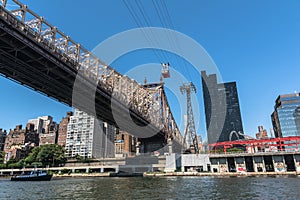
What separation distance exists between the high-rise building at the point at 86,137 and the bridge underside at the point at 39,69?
78.5 m

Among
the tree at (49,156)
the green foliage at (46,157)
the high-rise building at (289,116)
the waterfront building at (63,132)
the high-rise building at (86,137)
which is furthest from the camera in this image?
the waterfront building at (63,132)

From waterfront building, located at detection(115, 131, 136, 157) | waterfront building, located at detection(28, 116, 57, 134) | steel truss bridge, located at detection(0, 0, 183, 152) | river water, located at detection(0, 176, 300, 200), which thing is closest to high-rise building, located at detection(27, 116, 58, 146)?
waterfront building, located at detection(28, 116, 57, 134)

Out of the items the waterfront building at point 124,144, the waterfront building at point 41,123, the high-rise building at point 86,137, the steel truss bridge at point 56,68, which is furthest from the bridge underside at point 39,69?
the waterfront building at point 41,123

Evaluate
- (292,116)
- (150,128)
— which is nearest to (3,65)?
(150,128)

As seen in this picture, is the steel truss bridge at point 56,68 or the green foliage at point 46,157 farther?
the green foliage at point 46,157

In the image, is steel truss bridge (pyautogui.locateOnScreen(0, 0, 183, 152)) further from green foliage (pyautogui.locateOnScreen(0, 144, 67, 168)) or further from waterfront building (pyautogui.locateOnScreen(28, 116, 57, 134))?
waterfront building (pyautogui.locateOnScreen(28, 116, 57, 134))

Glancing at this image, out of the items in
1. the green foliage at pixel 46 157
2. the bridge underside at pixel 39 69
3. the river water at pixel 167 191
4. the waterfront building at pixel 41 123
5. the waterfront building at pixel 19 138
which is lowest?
the river water at pixel 167 191

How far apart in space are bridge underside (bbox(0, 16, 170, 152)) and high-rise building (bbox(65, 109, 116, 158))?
78485mm

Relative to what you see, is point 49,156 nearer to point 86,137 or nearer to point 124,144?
point 86,137

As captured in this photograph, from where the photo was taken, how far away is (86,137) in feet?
375

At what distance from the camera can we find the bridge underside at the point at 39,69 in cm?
2061

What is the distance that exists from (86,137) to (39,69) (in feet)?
307

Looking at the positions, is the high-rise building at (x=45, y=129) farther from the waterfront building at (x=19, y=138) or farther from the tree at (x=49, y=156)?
the tree at (x=49, y=156)

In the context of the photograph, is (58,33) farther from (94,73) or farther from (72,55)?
(94,73)
